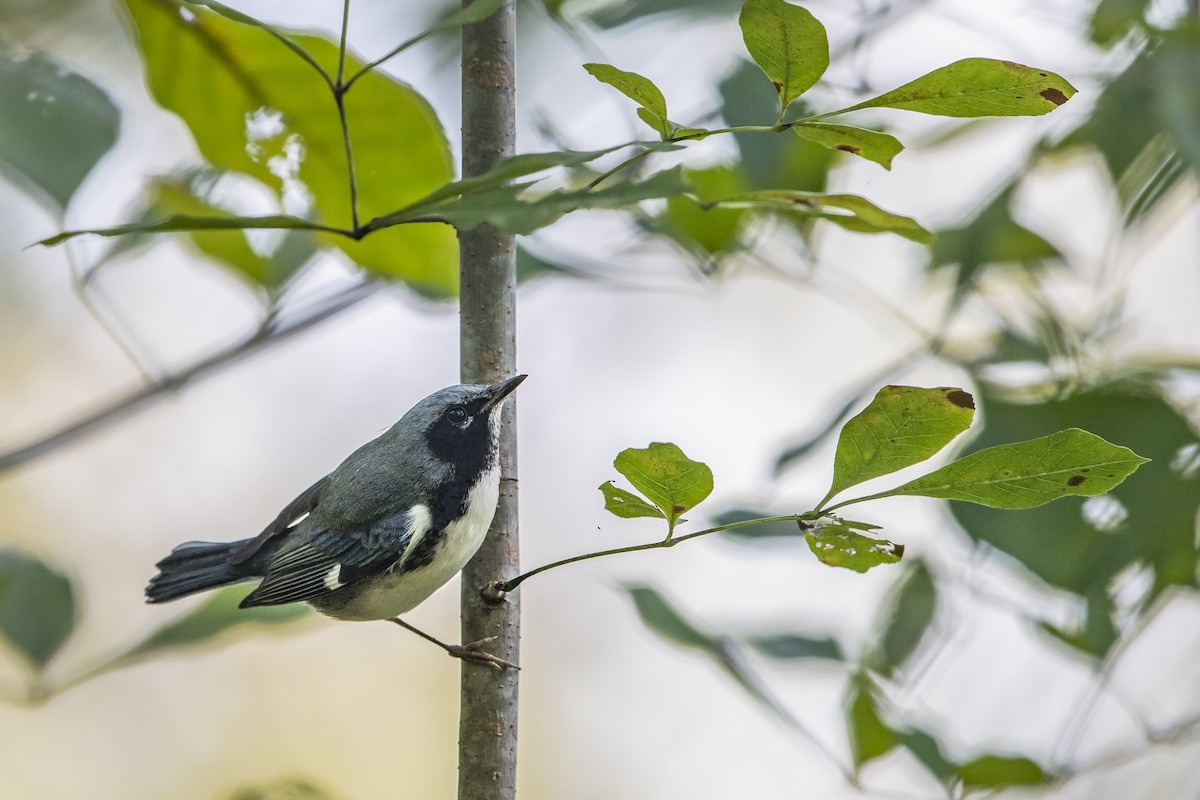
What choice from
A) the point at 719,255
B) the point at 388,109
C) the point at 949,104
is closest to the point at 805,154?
the point at 719,255

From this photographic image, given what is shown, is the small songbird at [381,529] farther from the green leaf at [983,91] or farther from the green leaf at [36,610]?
the green leaf at [983,91]

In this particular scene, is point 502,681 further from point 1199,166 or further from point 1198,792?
point 1198,792

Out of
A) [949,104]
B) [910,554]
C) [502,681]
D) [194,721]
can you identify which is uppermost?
[194,721]

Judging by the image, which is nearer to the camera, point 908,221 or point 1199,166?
point 908,221

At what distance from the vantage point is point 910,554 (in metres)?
1.39

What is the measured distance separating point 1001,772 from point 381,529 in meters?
0.76

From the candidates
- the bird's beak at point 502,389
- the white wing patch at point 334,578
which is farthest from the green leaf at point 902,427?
the white wing patch at point 334,578

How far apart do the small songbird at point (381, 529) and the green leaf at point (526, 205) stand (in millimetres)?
512

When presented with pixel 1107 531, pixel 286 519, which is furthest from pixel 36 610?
pixel 1107 531

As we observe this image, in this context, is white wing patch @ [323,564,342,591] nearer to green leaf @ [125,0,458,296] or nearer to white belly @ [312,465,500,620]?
white belly @ [312,465,500,620]

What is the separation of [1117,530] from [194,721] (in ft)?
10.4

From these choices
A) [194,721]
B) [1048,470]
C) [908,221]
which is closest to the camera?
[1048,470]

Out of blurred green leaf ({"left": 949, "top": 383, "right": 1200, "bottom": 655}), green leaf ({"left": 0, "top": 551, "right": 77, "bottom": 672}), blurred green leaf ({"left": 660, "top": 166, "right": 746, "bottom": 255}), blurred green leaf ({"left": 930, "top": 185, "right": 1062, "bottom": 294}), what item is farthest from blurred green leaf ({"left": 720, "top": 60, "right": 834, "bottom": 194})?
green leaf ({"left": 0, "top": 551, "right": 77, "bottom": 672})

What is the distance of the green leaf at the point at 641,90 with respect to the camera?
608 mm
